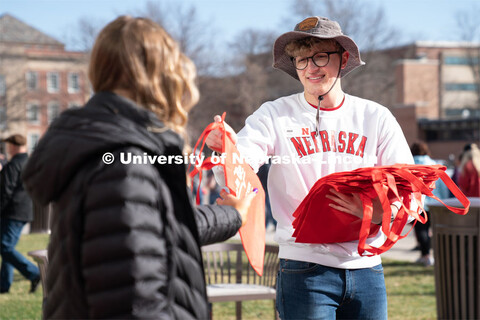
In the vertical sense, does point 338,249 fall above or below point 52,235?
below

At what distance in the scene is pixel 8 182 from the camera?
880 cm

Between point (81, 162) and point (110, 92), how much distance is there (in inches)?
10.3

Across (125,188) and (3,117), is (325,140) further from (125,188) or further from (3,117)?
(3,117)

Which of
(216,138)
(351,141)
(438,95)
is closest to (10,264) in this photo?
(216,138)

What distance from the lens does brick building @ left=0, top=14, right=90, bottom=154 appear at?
5541 cm

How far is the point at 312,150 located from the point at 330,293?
63 centimetres

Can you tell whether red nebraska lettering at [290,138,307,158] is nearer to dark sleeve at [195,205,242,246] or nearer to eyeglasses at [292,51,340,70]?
eyeglasses at [292,51,340,70]

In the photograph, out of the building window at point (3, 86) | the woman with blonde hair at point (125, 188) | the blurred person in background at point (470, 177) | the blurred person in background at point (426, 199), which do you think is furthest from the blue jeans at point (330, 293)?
the building window at point (3, 86)

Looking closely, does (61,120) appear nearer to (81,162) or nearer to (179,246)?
(81,162)

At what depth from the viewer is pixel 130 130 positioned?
1.94 meters

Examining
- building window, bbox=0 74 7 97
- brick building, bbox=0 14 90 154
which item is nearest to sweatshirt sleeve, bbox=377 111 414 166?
brick building, bbox=0 14 90 154

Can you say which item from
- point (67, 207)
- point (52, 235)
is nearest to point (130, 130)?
point (67, 207)

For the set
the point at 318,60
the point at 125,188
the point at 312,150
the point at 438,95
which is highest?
the point at 438,95

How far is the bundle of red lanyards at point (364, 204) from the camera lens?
2734 millimetres
